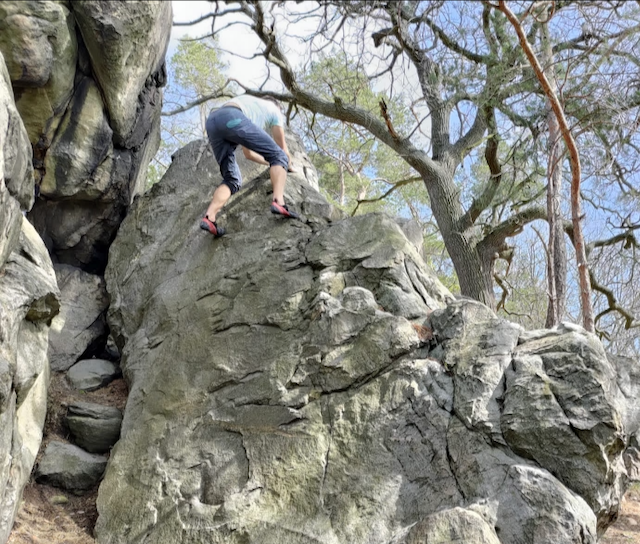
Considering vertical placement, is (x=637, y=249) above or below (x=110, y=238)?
above

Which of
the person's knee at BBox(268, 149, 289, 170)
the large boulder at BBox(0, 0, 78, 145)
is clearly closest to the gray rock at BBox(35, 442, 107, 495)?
the person's knee at BBox(268, 149, 289, 170)

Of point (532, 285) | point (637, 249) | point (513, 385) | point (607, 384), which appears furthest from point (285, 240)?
point (532, 285)

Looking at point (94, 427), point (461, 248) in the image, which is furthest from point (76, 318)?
point (461, 248)

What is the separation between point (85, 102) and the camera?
281 inches

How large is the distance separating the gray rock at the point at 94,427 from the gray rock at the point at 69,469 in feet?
A: 0.51

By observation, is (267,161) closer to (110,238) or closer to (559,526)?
(110,238)

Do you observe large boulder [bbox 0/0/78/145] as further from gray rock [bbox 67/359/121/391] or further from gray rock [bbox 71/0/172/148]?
gray rock [bbox 67/359/121/391]

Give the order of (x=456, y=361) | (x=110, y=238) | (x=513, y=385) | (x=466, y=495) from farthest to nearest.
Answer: (x=110, y=238) → (x=456, y=361) → (x=513, y=385) → (x=466, y=495)

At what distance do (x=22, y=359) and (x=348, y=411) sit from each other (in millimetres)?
2762

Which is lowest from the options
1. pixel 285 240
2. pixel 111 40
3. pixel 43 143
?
pixel 285 240

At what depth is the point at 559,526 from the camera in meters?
3.70

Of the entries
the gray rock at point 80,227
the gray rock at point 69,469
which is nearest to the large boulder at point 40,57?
the gray rock at point 80,227

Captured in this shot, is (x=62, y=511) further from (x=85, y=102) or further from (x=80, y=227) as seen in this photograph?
(x=85, y=102)

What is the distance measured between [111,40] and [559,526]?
260 inches
